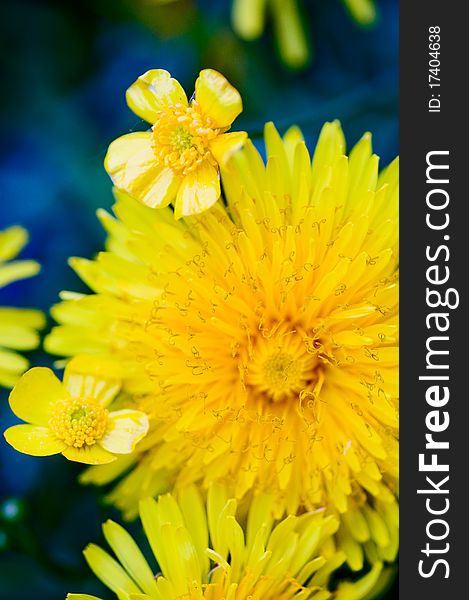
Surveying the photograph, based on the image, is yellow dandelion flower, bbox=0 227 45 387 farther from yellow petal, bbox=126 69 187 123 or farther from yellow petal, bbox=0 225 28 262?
yellow petal, bbox=126 69 187 123

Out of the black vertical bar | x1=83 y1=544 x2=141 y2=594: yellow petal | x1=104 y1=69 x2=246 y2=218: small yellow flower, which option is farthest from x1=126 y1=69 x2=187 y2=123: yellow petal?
x1=83 y1=544 x2=141 y2=594: yellow petal

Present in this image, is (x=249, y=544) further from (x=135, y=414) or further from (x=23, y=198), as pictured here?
(x=23, y=198)

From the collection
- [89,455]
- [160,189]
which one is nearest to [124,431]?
[89,455]

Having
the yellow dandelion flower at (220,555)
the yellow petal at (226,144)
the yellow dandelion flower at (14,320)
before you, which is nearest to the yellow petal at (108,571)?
the yellow dandelion flower at (220,555)

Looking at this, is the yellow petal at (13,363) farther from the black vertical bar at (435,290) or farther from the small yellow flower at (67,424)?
the black vertical bar at (435,290)

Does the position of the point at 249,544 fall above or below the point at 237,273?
below

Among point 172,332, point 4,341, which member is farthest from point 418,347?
point 4,341
